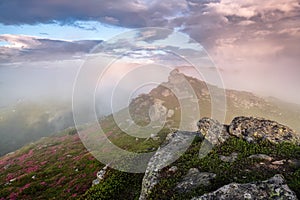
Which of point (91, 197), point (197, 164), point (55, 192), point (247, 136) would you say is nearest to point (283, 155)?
point (247, 136)

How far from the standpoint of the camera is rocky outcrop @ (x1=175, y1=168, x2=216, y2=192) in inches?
696

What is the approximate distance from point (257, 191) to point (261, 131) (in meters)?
11.7

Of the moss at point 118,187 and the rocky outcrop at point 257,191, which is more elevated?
the rocky outcrop at point 257,191

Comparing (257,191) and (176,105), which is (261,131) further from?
(176,105)

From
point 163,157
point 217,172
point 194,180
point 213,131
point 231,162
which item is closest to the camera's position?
point 194,180

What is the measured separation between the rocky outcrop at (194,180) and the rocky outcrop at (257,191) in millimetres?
2366

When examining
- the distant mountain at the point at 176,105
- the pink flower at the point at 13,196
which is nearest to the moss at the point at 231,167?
the pink flower at the point at 13,196

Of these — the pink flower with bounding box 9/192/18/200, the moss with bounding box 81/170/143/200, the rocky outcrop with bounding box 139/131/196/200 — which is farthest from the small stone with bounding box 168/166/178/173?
the pink flower with bounding box 9/192/18/200

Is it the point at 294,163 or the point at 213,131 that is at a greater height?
the point at 294,163

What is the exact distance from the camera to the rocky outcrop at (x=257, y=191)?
554 inches

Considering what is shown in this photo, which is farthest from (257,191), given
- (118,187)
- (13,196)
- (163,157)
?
(13,196)

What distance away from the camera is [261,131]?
81.6 ft

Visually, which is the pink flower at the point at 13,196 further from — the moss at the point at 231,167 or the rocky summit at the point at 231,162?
the moss at the point at 231,167

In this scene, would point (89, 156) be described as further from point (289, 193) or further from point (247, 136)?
point (289, 193)
